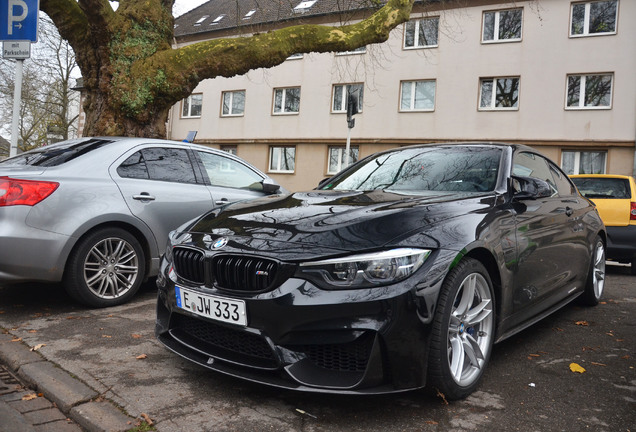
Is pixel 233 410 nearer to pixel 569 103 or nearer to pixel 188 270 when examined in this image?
pixel 188 270

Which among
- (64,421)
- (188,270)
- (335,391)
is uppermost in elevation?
(188,270)

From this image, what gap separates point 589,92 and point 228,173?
17284mm

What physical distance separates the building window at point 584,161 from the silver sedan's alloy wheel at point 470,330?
699 inches

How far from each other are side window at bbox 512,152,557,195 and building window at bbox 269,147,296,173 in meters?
20.3

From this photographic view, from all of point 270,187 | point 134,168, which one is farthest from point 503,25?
point 134,168

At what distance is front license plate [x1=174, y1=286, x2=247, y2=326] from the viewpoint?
2.56 meters

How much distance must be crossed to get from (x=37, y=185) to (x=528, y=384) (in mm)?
3615

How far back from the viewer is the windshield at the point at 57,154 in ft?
14.8

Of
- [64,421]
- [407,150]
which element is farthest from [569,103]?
[64,421]

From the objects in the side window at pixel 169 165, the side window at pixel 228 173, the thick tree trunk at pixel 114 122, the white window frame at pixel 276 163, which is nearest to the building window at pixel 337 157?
the white window frame at pixel 276 163

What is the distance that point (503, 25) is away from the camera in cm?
2042

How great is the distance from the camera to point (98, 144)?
191 inches

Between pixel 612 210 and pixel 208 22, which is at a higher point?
pixel 208 22

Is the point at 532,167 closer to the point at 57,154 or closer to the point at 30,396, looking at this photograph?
the point at 30,396
